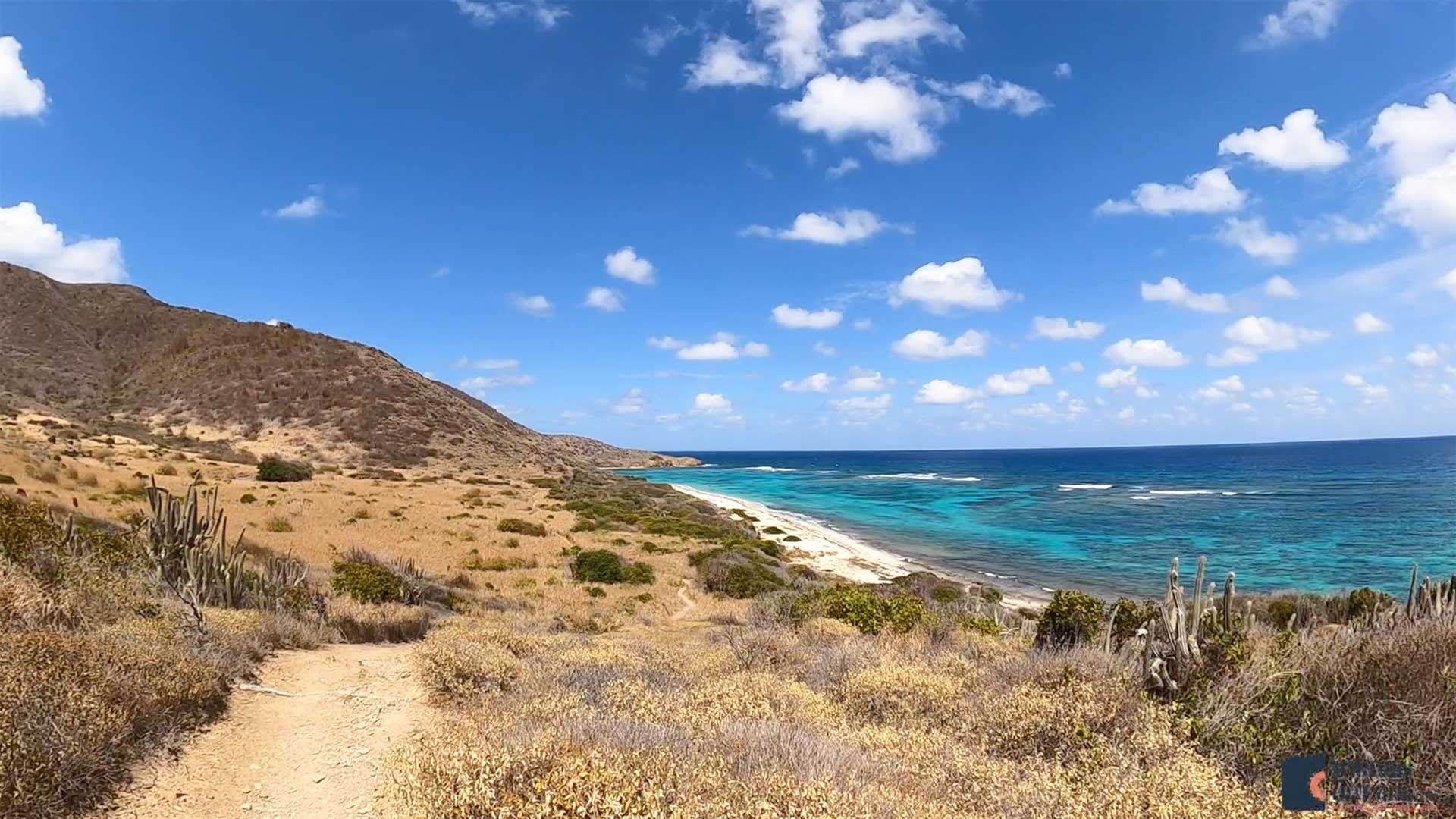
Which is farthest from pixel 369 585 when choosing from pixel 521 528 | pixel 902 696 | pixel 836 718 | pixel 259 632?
pixel 521 528

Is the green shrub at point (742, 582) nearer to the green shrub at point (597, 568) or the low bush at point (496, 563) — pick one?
the green shrub at point (597, 568)

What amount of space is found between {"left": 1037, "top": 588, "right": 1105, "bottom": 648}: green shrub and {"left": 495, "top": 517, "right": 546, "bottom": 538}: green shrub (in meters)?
23.4

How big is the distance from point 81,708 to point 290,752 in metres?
1.79

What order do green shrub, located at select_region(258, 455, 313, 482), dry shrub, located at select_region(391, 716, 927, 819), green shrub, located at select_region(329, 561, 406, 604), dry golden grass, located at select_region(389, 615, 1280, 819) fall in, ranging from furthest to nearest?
green shrub, located at select_region(258, 455, 313, 482) < green shrub, located at select_region(329, 561, 406, 604) < dry golden grass, located at select_region(389, 615, 1280, 819) < dry shrub, located at select_region(391, 716, 927, 819)

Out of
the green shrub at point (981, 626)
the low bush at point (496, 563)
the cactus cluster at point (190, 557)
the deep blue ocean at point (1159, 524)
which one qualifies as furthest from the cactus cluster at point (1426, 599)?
the low bush at point (496, 563)

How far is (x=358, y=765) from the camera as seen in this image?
21.3ft

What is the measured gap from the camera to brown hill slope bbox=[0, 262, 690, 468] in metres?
63.6

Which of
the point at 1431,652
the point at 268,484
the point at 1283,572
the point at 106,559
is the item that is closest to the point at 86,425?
the point at 268,484

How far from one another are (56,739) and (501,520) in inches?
1179

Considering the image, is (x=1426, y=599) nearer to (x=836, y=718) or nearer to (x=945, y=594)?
(x=836, y=718)

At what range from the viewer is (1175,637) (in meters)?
7.52

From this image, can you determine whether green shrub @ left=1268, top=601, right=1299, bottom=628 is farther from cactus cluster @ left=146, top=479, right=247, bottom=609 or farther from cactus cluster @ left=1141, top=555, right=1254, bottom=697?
cactus cluster @ left=146, top=479, right=247, bottom=609

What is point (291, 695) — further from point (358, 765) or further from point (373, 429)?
point (373, 429)

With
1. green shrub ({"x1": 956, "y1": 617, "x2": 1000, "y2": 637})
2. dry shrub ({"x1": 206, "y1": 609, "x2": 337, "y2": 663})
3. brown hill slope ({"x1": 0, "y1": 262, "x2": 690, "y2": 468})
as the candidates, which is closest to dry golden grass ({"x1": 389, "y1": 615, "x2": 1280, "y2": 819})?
dry shrub ({"x1": 206, "y1": 609, "x2": 337, "y2": 663})
